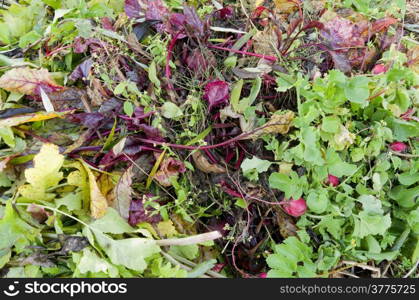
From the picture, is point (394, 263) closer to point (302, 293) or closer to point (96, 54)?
point (302, 293)

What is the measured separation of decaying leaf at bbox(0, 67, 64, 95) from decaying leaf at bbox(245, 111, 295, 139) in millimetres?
541

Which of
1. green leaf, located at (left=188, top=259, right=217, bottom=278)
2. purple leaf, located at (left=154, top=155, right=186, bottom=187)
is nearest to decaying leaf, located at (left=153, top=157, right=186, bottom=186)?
purple leaf, located at (left=154, top=155, right=186, bottom=187)

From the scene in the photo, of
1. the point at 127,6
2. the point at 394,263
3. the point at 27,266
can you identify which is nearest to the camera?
the point at 27,266

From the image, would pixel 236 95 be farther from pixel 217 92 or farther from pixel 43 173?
pixel 43 173

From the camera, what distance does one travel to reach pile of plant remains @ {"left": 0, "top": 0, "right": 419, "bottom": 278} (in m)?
1.03

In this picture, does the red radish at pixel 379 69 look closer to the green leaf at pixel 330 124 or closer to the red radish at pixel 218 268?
the green leaf at pixel 330 124

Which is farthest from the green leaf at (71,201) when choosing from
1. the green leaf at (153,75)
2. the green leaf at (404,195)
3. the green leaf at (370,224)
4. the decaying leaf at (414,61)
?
the decaying leaf at (414,61)

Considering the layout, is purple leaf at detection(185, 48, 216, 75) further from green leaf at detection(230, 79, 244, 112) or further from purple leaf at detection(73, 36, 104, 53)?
purple leaf at detection(73, 36, 104, 53)

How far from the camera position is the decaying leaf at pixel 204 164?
43.0 inches

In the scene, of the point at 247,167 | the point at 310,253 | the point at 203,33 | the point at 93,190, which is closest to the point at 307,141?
the point at 247,167

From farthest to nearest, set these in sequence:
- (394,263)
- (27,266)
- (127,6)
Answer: (127,6) < (394,263) < (27,266)

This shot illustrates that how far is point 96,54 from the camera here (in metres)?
1.16

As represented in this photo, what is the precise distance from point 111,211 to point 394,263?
0.71 m

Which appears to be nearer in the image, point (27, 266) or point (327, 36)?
point (27, 266)
